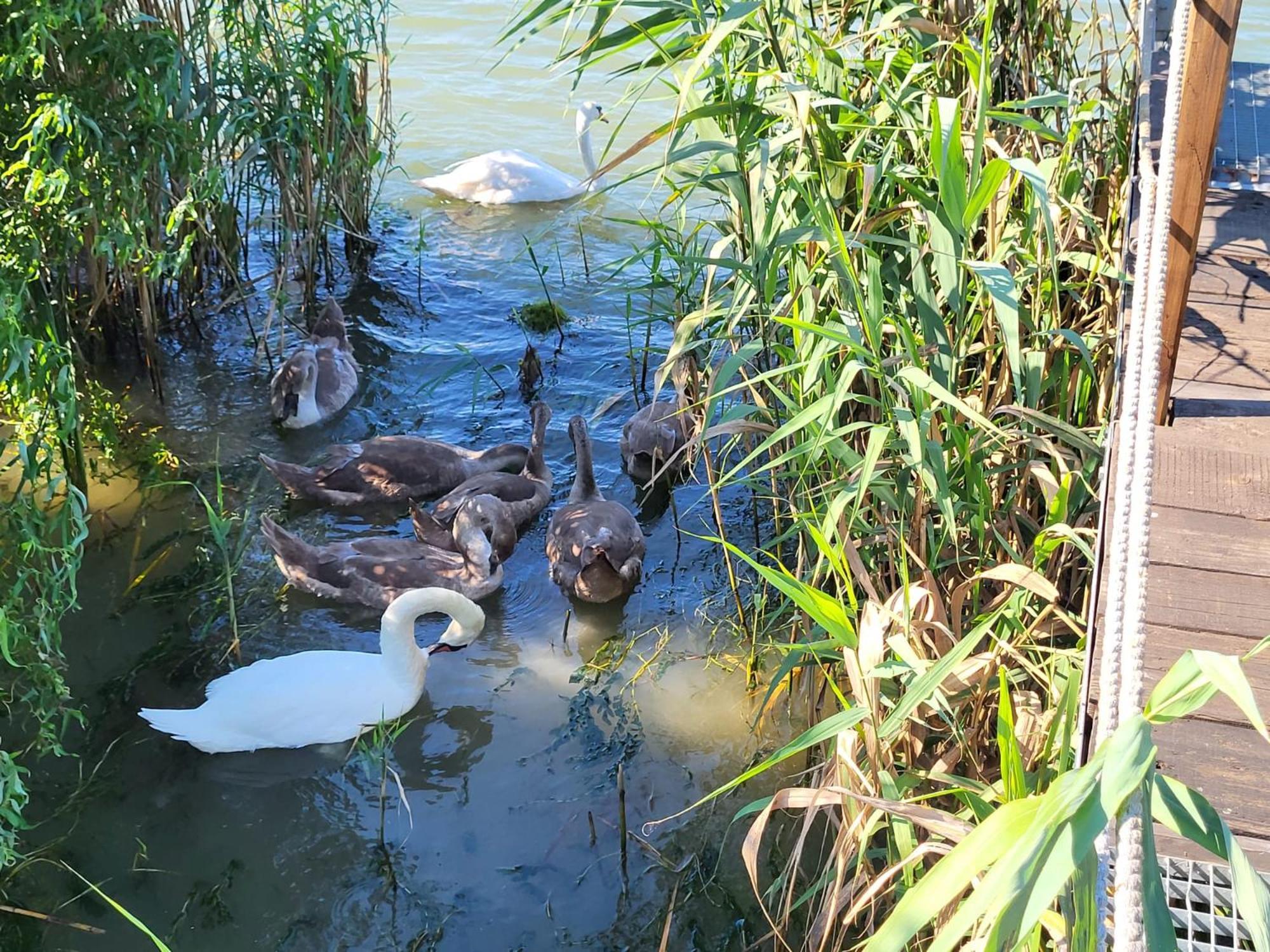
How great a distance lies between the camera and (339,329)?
6270mm

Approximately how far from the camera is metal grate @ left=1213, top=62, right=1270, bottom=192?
3.53 m

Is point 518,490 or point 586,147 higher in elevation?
point 586,147

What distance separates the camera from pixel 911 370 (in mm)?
2793

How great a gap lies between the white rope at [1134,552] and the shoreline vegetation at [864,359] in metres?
0.25

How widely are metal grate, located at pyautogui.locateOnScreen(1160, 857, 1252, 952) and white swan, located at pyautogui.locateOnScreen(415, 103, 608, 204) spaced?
696 cm

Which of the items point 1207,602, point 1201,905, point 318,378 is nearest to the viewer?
point 1201,905

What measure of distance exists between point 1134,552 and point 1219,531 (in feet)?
3.91

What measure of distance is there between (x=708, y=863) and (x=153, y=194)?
369cm

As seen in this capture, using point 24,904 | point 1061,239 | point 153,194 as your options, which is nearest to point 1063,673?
point 1061,239

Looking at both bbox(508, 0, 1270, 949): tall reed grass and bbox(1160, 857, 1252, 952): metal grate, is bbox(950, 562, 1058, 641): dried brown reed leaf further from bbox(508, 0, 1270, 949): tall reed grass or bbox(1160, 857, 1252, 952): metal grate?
bbox(1160, 857, 1252, 952): metal grate

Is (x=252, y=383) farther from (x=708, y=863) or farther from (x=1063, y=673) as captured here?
(x=1063, y=673)

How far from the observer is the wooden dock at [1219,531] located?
6.84 feet

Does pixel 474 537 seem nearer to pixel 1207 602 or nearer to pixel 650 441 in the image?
pixel 650 441

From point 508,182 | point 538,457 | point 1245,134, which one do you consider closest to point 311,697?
point 538,457
